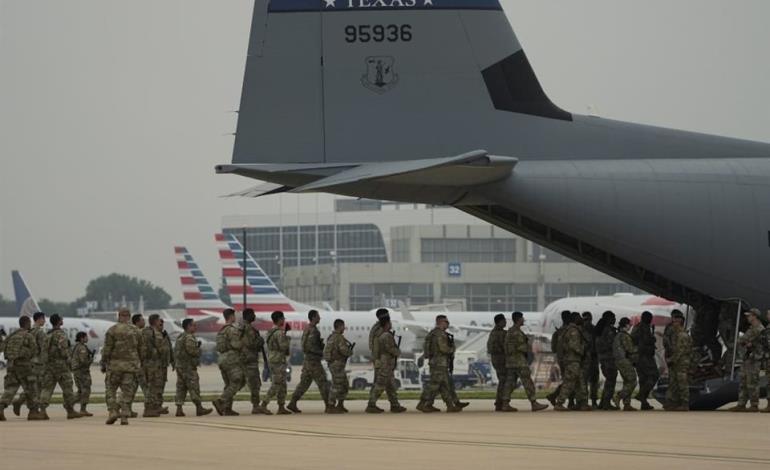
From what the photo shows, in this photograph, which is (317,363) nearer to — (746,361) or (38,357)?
(38,357)

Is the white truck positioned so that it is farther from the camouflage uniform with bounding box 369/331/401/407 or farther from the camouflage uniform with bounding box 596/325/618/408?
the camouflage uniform with bounding box 369/331/401/407

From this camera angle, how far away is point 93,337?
7350 centimetres

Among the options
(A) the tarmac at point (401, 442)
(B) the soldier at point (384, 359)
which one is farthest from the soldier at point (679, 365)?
(B) the soldier at point (384, 359)

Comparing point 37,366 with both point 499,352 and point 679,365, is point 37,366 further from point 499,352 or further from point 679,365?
point 679,365

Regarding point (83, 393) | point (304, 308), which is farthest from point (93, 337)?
point (83, 393)

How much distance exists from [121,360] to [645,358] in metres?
8.99

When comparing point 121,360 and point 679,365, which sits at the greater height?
point 121,360

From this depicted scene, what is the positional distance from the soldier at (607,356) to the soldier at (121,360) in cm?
809

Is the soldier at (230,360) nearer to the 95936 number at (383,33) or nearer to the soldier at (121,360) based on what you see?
the soldier at (121,360)

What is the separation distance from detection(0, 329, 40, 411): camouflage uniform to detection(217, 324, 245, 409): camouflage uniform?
294 centimetres

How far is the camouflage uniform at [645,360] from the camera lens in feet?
75.4

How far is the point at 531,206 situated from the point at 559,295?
9557cm

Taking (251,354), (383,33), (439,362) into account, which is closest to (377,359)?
(439,362)

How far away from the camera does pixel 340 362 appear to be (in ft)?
73.8
